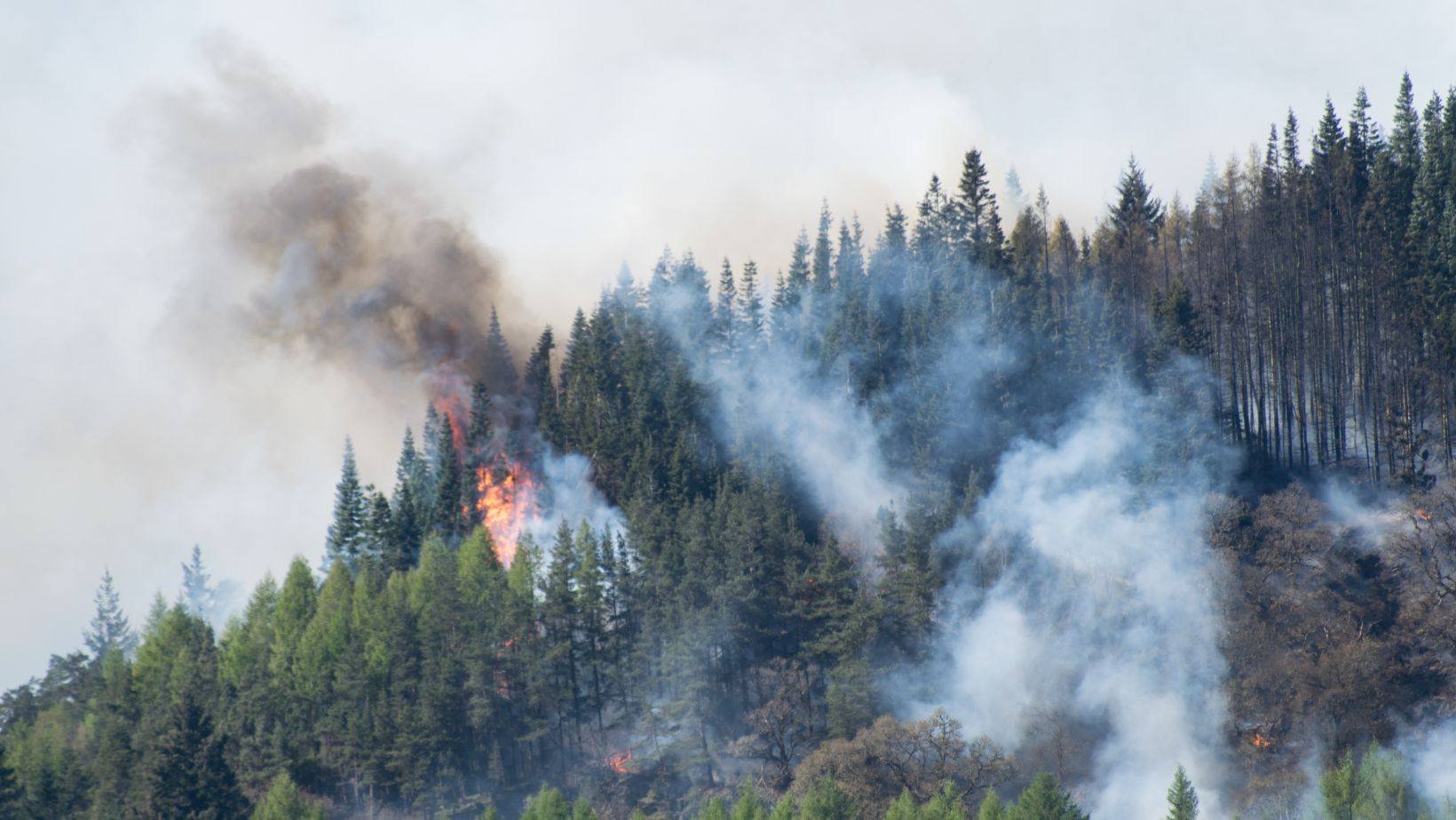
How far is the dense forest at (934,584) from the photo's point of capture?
84.4 m

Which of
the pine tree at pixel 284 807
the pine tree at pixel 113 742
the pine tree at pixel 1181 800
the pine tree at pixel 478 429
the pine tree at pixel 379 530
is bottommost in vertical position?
the pine tree at pixel 1181 800

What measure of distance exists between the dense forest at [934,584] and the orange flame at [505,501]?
0.27 metres

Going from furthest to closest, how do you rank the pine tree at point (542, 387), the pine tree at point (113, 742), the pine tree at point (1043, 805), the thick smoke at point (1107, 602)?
the pine tree at point (542, 387)
the pine tree at point (113, 742)
the thick smoke at point (1107, 602)
the pine tree at point (1043, 805)

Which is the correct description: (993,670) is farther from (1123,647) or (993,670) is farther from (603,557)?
(603,557)

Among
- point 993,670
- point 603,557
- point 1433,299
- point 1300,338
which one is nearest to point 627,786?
point 603,557

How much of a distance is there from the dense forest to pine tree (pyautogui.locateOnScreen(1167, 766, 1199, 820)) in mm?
162

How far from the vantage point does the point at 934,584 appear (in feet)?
308

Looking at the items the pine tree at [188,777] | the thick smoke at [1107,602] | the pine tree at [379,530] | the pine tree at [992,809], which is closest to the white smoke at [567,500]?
the pine tree at [379,530]

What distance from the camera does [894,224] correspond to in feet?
502

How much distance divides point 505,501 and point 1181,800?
6974 centimetres

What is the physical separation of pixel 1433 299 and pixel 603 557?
5729cm

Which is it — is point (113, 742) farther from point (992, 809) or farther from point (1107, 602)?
point (1107, 602)

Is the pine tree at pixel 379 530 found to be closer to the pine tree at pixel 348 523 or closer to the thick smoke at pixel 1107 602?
the pine tree at pixel 348 523

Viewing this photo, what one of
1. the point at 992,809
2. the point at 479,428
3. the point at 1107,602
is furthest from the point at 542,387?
the point at 992,809
